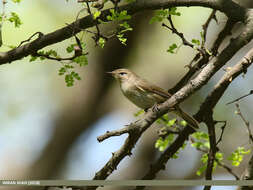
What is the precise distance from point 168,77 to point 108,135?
Answer: 408cm

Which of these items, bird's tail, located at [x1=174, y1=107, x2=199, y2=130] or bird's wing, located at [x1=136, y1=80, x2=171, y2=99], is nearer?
bird's tail, located at [x1=174, y1=107, x2=199, y2=130]

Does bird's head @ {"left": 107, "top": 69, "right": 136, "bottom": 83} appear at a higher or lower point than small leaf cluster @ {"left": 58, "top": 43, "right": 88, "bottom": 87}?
lower

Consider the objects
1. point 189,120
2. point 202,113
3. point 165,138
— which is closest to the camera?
point 202,113

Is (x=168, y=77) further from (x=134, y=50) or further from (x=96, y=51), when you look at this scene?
(x=96, y=51)

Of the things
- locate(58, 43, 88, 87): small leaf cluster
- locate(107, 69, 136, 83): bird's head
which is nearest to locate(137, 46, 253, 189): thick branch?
locate(58, 43, 88, 87): small leaf cluster

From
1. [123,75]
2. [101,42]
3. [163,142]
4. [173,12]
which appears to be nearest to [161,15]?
[173,12]

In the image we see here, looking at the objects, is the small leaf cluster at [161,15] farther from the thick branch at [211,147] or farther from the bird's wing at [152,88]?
the bird's wing at [152,88]

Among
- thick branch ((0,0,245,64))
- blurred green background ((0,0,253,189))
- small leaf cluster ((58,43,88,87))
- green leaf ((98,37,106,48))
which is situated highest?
thick branch ((0,0,245,64))

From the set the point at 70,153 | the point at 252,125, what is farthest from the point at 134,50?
the point at 252,125

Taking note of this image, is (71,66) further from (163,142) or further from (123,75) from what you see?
(123,75)

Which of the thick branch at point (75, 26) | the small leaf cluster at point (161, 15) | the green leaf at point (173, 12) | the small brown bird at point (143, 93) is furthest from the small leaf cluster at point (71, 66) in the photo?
the small brown bird at point (143, 93)

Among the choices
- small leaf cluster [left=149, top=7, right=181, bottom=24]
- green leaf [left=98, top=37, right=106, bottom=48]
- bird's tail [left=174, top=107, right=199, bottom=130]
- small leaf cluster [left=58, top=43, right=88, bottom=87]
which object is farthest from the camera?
bird's tail [left=174, top=107, right=199, bottom=130]

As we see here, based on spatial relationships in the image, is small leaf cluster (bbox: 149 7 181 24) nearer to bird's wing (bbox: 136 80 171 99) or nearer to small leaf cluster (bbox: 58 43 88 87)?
small leaf cluster (bbox: 58 43 88 87)

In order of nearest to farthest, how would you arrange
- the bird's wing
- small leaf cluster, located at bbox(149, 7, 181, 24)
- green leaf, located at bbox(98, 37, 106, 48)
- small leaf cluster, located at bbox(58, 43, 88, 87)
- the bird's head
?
green leaf, located at bbox(98, 37, 106, 48)
small leaf cluster, located at bbox(149, 7, 181, 24)
small leaf cluster, located at bbox(58, 43, 88, 87)
the bird's wing
the bird's head
